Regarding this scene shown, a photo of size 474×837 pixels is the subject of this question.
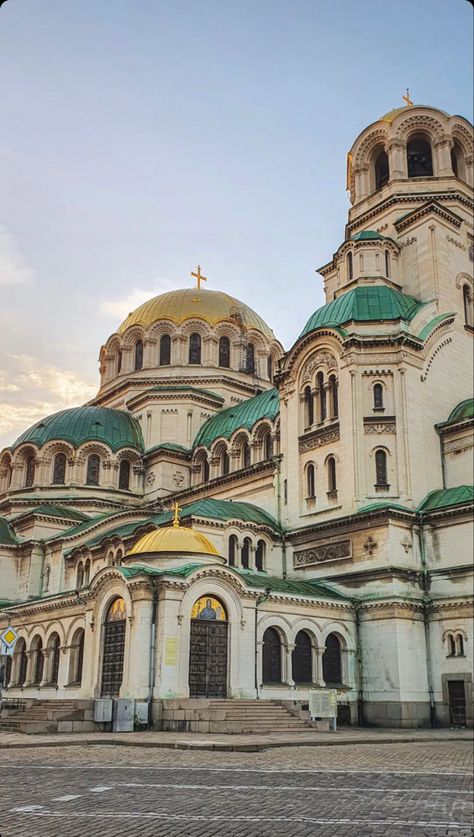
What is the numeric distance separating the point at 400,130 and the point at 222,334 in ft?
59.1

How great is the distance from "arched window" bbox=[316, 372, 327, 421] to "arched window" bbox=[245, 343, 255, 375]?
17.3m

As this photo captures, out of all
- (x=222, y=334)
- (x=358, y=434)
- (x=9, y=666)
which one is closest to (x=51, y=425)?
(x=222, y=334)

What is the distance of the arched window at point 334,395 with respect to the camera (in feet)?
122

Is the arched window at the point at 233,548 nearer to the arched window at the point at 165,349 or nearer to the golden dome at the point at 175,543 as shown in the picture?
the golden dome at the point at 175,543

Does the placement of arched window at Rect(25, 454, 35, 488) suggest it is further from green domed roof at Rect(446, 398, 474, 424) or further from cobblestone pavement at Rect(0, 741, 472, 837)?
cobblestone pavement at Rect(0, 741, 472, 837)

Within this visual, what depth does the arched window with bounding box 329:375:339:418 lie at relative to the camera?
122 feet

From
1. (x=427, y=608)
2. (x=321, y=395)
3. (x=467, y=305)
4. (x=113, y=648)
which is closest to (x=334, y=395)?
(x=321, y=395)

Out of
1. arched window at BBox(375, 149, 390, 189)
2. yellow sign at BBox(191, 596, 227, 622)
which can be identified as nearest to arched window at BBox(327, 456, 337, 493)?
yellow sign at BBox(191, 596, 227, 622)

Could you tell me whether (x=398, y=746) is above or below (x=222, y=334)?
below

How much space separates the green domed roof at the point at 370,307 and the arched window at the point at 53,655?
59.9ft

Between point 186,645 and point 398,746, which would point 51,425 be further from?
point 398,746

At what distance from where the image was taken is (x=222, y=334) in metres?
55.2

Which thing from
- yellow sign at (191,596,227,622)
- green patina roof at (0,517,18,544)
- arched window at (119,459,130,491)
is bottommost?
yellow sign at (191,596,227,622)

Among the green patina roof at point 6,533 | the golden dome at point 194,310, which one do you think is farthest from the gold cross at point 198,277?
the green patina roof at point 6,533
